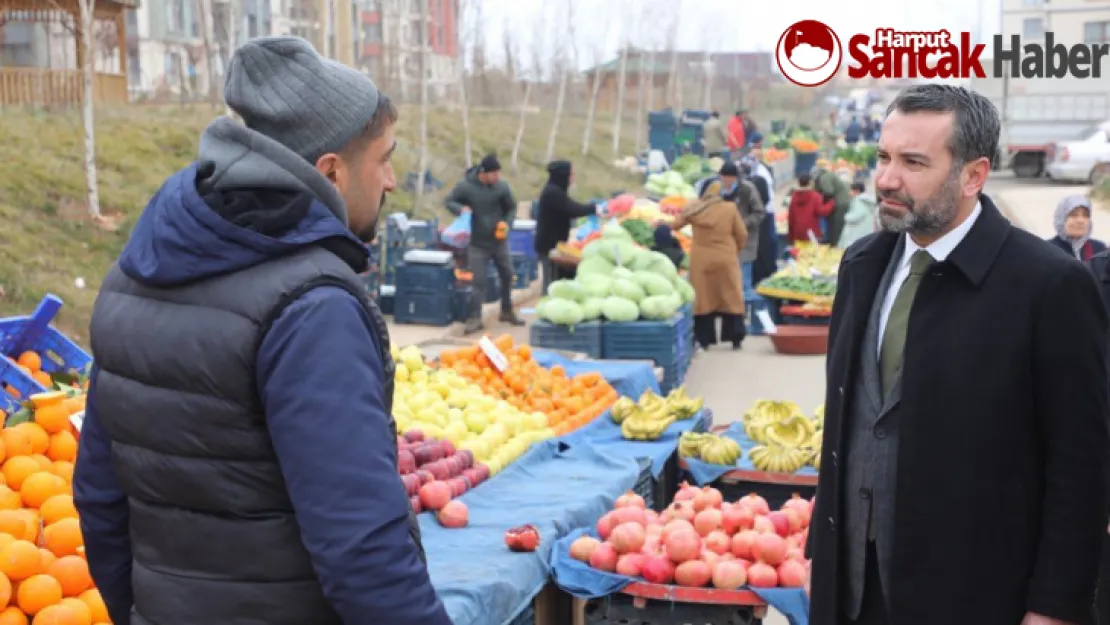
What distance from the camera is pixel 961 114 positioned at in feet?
10.0

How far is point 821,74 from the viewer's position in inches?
624

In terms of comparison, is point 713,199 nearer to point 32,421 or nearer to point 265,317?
point 32,421

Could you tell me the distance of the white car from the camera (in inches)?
1396

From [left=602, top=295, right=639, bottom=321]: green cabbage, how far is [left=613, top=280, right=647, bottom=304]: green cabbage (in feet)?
0.44

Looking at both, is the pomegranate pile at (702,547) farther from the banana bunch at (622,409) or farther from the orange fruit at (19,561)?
the banana bunch at (622,409)

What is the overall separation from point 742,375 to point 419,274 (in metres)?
4.02

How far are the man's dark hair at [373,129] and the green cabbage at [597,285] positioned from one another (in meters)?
8.95

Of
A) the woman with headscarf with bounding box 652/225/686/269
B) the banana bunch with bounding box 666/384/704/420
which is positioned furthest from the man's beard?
the woman with headscarf with bounding box 652/225/686/269

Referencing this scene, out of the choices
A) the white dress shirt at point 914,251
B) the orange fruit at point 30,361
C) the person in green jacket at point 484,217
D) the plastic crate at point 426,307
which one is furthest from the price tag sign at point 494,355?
the plastic crate at point 426,307

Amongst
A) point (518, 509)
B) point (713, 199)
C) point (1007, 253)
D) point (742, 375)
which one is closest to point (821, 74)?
point (713, 199)

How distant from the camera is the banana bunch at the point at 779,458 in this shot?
21.9 feet

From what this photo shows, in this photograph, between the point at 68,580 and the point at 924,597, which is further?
the point at 68,580

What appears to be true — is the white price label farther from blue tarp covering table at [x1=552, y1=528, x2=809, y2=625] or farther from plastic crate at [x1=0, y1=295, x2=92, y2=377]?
blue tarp covering table at [x1=552, y1=528, x2=809, y2=625]

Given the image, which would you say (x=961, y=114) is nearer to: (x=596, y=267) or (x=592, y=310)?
(x=592, y=310)
